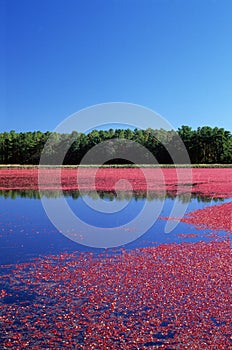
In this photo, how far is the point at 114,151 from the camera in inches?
3642

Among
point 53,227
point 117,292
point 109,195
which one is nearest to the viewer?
point 117,292

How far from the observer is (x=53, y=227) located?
50.7ft

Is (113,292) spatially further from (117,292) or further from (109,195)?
(109,195)

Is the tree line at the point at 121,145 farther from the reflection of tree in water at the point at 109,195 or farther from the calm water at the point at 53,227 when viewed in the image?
the calm water at the point at 53,227

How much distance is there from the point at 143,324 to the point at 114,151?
8648 cm

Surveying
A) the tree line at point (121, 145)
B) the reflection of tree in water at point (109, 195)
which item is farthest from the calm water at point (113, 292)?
the tree line at point (121, 145)

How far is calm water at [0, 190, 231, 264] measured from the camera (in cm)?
1191

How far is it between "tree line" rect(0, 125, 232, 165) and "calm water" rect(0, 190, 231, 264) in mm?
66325

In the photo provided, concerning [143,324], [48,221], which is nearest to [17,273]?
[143,324]

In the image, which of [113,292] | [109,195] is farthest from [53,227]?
[109,195]

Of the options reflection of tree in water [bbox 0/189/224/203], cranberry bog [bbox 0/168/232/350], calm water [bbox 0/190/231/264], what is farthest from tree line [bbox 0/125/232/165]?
cranberry bog [bbox 0/168/232/350]

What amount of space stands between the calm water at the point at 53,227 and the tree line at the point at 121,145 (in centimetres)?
6633

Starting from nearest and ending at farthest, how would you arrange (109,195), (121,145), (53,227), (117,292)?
(117,292) → (53,227) → (109,195) → (121,145)

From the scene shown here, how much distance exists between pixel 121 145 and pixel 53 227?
7995cm
